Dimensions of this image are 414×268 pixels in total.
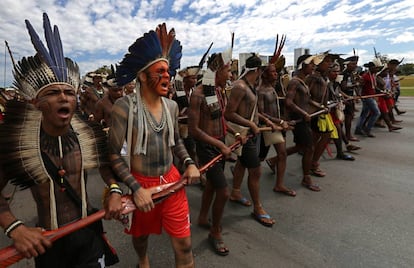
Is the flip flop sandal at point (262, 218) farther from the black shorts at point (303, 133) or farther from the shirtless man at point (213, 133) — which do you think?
the black shorts at point (303, 133)

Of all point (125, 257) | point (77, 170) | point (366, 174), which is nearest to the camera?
point (77, 170)

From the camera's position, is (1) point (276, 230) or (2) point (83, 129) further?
(1) point (276, 230)

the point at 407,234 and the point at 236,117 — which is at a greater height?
the point at 236,117

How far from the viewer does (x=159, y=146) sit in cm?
202

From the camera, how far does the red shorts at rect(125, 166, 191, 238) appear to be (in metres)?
2.02

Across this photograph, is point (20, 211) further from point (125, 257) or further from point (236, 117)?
point (236, 117)

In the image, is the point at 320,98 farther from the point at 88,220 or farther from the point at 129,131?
the point at 88,220

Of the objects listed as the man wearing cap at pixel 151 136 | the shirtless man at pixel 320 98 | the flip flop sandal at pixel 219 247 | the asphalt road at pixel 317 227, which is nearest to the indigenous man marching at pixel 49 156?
the man wearing cap at pixel 151 136

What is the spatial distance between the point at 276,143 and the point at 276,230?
143 centimetres

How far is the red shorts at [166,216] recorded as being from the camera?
2.02 metres

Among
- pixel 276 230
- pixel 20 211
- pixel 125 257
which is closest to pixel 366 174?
pixel 276 230

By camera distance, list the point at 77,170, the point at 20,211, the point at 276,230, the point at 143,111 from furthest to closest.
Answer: the point at 20,211 < the point at 276,230 < the point at 143,111 < the point at 77,170

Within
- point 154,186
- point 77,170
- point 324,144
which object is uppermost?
point 77,170

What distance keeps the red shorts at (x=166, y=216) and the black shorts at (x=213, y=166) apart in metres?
0.78
